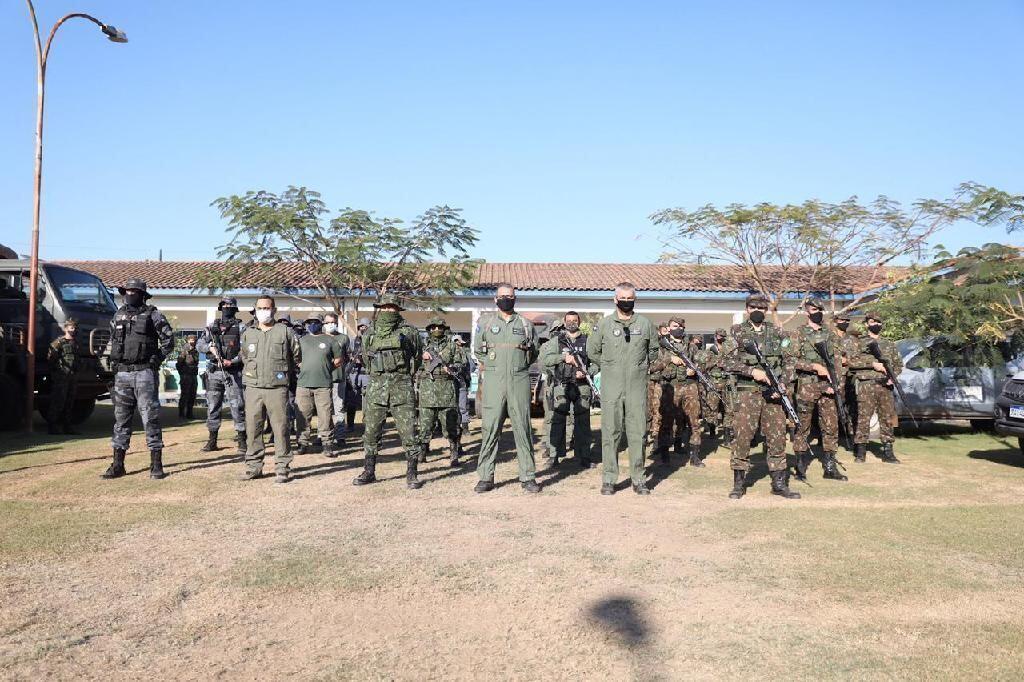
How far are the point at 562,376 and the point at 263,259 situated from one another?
42.0 feet

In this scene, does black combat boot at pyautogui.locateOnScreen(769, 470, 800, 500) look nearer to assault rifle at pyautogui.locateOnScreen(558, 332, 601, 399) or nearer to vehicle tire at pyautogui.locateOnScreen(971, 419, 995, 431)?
assault rifle at pyautogui.locateOnScreen(558, 332, 601, 399)

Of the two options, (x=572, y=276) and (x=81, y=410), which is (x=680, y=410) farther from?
(x=572, y=276)

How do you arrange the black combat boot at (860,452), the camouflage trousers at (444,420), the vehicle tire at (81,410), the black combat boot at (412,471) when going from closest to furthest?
the black combat boot at (412,471) → the camouflage trousers at (444,420) → the black combat boot at (860,452) → the vehicle tire at (81,410)

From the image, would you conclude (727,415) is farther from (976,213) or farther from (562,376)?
(976,213)

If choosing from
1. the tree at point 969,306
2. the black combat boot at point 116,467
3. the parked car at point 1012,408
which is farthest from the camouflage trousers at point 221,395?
the tree at point 969,306

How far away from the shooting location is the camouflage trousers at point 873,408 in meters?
10.1

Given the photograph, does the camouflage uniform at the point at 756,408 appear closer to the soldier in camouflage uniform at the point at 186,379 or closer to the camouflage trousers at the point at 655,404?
the camouflage trousers at the point at 655,404

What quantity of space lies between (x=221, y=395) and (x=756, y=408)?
6913 millimetres

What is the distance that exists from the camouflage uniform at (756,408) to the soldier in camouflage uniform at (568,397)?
7.74ft

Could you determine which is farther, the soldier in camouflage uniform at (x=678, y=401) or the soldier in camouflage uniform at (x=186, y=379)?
the soldier in camouflage uniform at (x=186, y=379)

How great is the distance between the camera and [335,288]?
21266 mm

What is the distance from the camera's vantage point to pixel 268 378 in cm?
802

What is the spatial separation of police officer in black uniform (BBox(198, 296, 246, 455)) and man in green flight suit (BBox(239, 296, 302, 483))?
6.22ft

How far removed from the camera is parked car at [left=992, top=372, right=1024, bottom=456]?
9.20 meters
